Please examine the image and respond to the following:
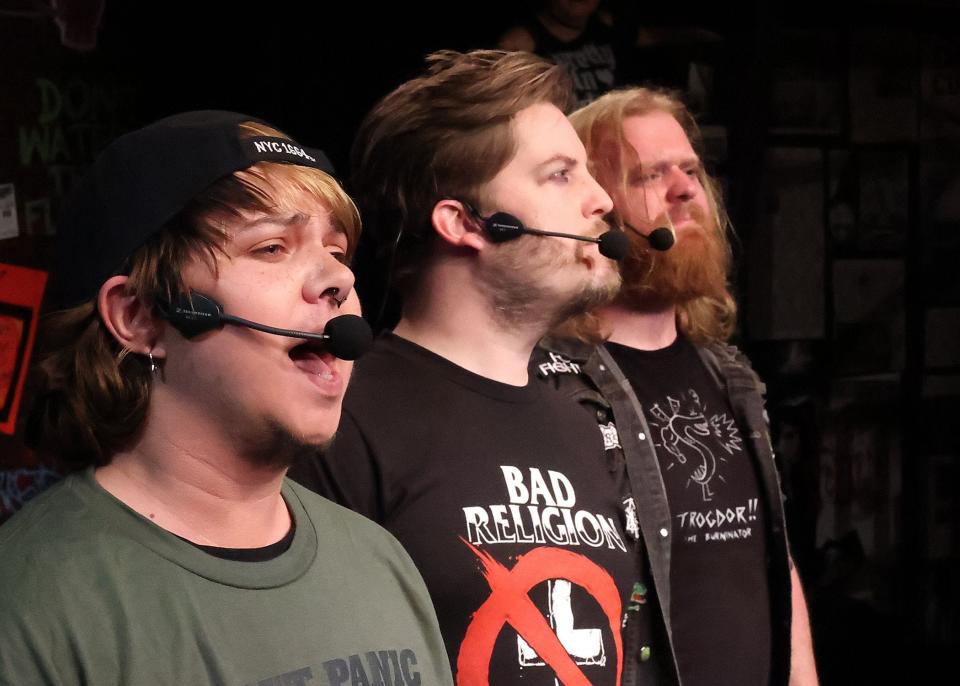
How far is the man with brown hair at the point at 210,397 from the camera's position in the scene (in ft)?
5.26

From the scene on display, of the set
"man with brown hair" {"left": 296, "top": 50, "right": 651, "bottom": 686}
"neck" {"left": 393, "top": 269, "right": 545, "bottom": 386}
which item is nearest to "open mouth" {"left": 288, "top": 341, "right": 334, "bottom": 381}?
"man with brown hair" {"left": 296, "top": 50, "right": 651, "bottom": 686}

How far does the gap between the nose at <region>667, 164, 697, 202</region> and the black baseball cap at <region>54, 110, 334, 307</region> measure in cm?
153

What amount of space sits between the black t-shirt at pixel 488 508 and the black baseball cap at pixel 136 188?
2.02 ft

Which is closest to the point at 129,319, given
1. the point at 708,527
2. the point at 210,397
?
the point at 210,397

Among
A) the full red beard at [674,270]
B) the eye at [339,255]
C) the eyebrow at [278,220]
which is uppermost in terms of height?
the eyebrow at [278,220]

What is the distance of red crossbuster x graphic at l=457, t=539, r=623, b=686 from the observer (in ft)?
7.09

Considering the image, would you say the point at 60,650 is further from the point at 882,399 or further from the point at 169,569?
the point at 882,399

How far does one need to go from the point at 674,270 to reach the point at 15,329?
1457mm

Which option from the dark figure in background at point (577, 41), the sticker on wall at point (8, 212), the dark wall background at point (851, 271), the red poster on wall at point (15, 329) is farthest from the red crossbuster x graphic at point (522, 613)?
the dark wall background at point (851, 271)

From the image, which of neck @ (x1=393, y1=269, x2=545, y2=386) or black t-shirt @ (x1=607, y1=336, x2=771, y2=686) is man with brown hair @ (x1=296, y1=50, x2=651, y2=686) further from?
black t-shirt @ (x1=607, y1=336, x2=771, y2=686)

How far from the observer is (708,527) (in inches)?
115

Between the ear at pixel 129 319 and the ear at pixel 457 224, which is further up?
the ear at pixel 129 319

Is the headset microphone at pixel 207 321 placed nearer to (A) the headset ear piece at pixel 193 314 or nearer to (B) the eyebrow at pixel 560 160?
(A) the headset ear piece at pixel 193 314

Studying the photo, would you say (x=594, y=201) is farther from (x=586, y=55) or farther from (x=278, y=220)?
(x=586, y=55)
